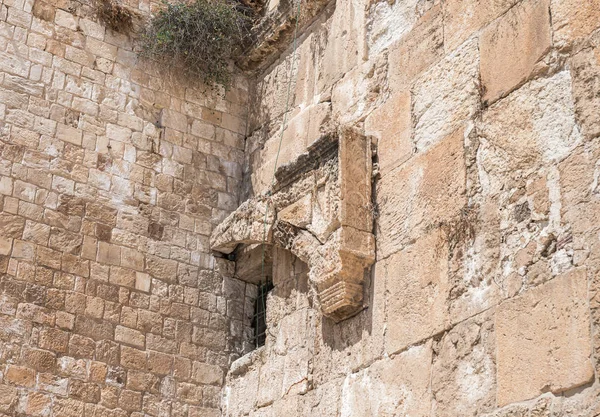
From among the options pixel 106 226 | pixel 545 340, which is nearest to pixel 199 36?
pixel 106 226

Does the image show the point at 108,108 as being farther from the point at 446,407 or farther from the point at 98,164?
the point at 446,407

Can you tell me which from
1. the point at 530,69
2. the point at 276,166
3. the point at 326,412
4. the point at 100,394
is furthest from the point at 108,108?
the point at 530,69

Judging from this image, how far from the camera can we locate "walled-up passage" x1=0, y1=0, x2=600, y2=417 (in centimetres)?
505

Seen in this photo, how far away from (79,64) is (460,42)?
329 cm

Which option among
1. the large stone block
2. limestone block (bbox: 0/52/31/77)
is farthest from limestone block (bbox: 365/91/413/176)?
limestone block (bbox: 0/52/31/77)

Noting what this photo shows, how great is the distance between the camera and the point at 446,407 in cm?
531

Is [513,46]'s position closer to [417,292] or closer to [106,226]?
[417,292]

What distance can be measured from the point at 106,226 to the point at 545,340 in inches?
154

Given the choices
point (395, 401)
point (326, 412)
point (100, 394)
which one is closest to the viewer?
point (395, 401)

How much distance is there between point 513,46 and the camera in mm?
5566

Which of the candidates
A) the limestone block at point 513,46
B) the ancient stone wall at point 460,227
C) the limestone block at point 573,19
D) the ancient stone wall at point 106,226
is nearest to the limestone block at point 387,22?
the ancient stone wall at point 460,227

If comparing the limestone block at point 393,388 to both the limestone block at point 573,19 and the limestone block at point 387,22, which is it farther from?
the limestone block at point 387,22

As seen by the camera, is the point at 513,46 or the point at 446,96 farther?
the point at 446,96

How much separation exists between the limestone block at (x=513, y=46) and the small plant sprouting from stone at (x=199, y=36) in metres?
3.13
